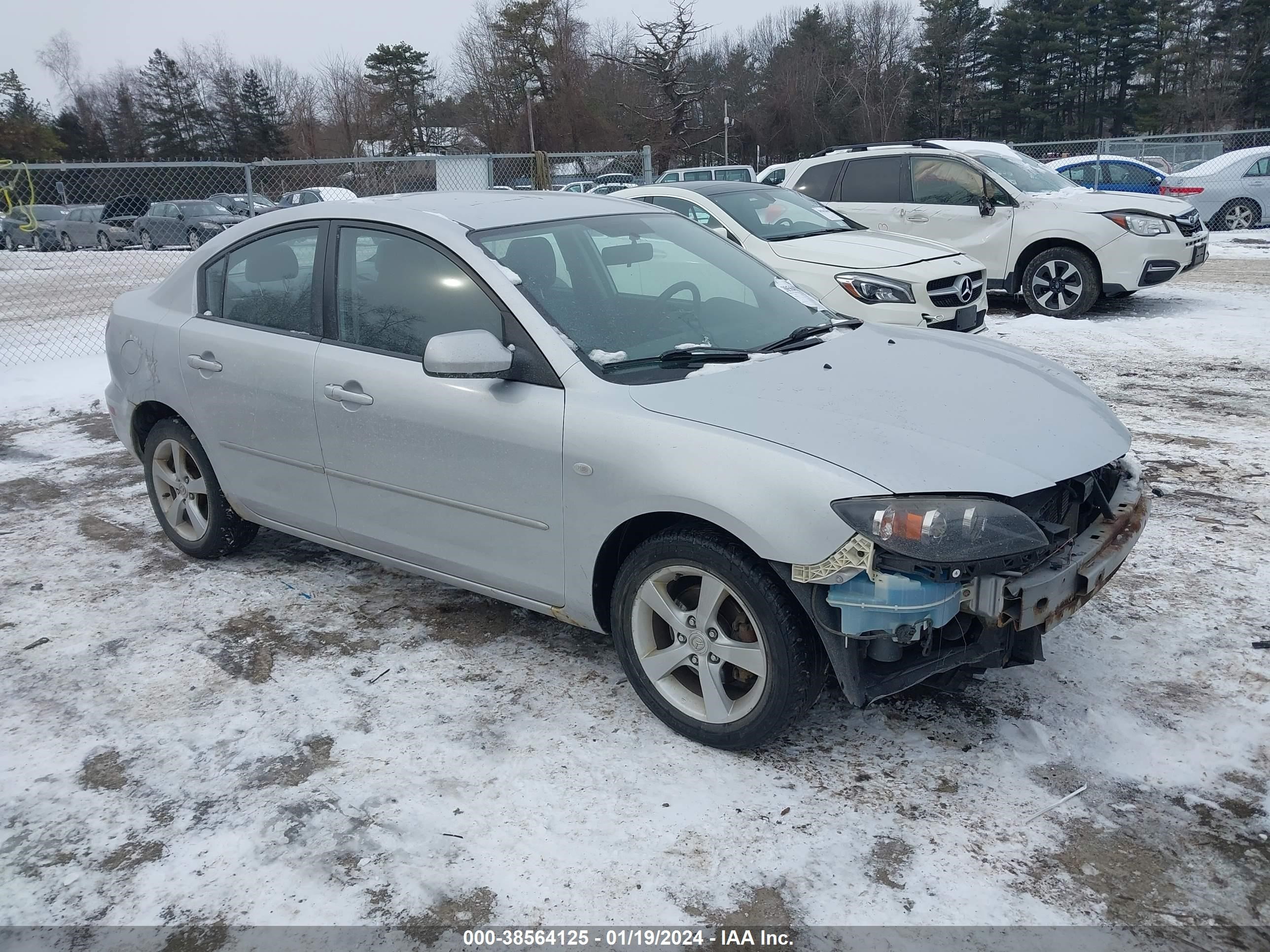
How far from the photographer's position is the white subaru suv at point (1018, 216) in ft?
33.0

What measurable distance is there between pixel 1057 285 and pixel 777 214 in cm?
362

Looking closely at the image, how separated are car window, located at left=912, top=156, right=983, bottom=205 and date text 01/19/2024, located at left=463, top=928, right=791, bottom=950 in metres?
9.85

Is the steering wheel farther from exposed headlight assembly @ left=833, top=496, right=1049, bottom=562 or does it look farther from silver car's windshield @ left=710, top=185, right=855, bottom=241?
silver car's windshield @ left=710, top=185, right=855, bottom=241

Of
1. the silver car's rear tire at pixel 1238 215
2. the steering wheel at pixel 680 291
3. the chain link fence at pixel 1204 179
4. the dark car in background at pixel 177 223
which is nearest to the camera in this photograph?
the steering wheel at pixel 680 291

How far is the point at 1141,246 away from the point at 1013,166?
1.84m

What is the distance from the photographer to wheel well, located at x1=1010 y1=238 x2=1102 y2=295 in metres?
10.2

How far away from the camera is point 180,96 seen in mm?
63438

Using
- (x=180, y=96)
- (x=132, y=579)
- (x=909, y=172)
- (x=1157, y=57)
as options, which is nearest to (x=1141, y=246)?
(x=909, y=172)

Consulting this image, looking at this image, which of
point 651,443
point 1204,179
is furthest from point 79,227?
point 651,443

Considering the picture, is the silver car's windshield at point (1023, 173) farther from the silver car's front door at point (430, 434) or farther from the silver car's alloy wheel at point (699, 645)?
the silver car's alloy wheel at point (699, 645)

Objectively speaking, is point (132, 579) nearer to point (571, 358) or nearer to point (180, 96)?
point (571, 358)

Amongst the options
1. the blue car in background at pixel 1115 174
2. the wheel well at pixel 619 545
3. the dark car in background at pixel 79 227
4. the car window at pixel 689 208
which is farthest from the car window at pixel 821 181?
the dark car in background at pixel 79 227

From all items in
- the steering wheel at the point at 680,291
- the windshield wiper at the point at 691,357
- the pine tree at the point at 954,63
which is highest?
the pine tree at the point at 954,63

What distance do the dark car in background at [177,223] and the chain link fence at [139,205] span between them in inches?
1.3
